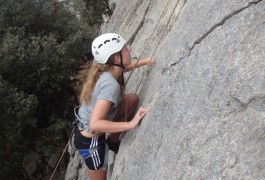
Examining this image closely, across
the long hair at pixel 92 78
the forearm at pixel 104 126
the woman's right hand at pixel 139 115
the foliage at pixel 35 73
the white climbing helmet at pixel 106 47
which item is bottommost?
the foliage at pixel 35 73

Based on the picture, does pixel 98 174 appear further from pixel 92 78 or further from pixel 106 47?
pixel 106 47

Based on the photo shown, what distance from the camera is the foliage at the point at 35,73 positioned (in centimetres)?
1511

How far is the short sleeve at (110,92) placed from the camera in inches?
195

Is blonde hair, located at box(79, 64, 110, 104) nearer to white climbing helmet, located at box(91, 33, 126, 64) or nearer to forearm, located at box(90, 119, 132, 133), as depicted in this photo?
white climbing helmet, located at box(91, 33, 126, 64)

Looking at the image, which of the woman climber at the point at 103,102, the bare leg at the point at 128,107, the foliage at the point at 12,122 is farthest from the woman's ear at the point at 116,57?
the foliage at the point at 12,122

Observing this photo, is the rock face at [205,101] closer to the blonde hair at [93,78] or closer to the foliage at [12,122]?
the blonde hair at [93,78]

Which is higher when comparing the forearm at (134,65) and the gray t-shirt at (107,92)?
the gray t-shirt at (107,92)

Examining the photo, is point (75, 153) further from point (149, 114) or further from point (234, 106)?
point (234, 106)

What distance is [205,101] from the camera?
443cm

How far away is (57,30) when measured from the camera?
20.5 metres

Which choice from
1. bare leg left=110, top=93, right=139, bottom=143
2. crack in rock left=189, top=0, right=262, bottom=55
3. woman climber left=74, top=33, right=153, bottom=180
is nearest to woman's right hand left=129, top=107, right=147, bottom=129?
woman climber left=74, top=33, right=153, bottom=180

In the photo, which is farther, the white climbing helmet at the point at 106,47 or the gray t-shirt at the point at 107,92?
the white climbing helmet at the point at 106,47

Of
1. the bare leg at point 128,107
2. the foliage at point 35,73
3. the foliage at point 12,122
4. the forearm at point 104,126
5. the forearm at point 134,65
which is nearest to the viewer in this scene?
the forearm at point 104,126

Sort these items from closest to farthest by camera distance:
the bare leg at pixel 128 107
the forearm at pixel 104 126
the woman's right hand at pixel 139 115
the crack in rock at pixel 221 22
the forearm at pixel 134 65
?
the crack in rock at pixel 221 22 < the forearm at pixel 104 126 < the woman's right hand at pixel 139 115 < the bare leg at pixel 128 107 < the forearm at pixel 134 65
